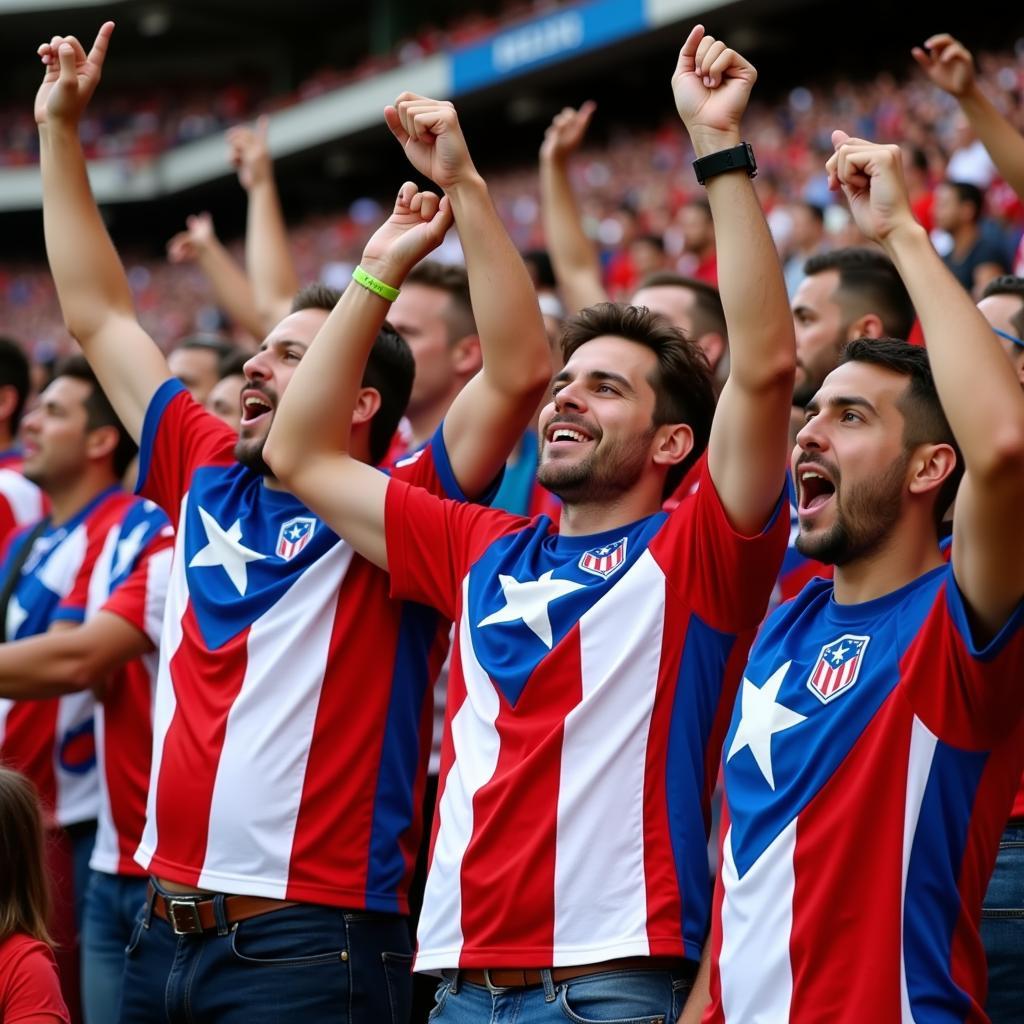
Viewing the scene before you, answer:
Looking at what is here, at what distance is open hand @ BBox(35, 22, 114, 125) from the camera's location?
3959 millimetres

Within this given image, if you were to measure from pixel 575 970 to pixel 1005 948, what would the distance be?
2.93 feet

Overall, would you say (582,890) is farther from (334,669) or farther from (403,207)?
(403,207)

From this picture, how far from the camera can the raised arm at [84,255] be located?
387 centimetres

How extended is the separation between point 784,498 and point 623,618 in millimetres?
368

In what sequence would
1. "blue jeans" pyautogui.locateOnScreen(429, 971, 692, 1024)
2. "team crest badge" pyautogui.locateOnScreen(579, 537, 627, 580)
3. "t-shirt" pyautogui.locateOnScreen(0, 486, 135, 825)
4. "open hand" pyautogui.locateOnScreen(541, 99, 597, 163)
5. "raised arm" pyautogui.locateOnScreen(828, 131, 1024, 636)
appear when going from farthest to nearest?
"open hand" pyautogui.locateOnScreen(541, 99, 597, 163), "t-shirt" pyautogui.locateOnScreen(0, 486, 135, 825), "team crest badge" pyautogui.locateOnScreen(579, 537, 627, 580), "blue jeans" pyautogui.locateOnScreen(429, 971, 692, 1024), "raised arm" pyautogui.locateOnScreen(828, 131, 1024, 636)

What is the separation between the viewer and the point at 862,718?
98.1 inches

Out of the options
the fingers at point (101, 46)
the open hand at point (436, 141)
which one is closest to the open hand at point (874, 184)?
the open hand at point (436, 141)

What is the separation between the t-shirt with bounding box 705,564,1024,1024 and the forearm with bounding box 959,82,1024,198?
2254mm

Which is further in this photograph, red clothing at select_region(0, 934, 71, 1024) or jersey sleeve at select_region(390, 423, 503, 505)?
jersey sleeve at select_region(390, 423, 503, 505)

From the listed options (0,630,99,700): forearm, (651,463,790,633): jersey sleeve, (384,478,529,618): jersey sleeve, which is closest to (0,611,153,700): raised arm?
(0,630,99,700): forearm

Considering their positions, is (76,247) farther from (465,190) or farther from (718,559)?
(718,559)

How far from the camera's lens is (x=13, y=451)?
626 cm

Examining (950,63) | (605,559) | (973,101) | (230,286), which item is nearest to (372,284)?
(605,559)

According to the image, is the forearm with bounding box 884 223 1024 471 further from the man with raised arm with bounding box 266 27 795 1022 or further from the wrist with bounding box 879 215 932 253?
the man with raised arm with bounding box 266 27 795 1022
